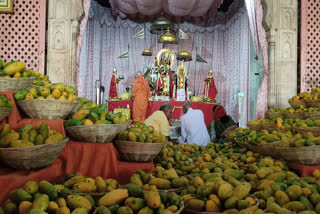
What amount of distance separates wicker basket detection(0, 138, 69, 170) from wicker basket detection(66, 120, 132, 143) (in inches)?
14.1

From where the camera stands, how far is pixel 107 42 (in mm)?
11039

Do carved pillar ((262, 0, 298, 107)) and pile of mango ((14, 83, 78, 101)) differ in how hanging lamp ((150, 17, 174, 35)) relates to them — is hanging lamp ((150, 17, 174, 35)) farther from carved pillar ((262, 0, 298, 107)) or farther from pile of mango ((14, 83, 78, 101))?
pile of mango ((14, 83, 78, 101))

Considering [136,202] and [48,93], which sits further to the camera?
[48,93]

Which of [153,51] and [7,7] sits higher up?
[153,51]

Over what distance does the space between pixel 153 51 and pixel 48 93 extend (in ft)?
31.0

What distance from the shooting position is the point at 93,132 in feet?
7.03

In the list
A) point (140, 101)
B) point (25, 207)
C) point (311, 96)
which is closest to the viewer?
point (25, 207)

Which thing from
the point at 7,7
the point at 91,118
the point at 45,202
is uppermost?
the point at 7,7

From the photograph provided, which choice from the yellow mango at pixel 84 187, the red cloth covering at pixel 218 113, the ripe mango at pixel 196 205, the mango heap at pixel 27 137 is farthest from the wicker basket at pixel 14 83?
the red cloth covering at pixel 218 113

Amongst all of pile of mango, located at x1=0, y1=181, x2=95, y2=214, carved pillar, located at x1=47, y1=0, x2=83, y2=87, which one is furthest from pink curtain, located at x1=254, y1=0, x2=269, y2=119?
pile of mango, located at x1=0, y1=181, x2=95, y2=214

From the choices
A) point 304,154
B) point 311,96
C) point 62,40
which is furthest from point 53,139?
point 62,40

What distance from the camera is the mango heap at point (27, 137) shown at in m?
1.63

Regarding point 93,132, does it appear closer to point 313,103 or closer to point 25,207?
point 25,207

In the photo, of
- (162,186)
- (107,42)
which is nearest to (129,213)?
(162,186)
